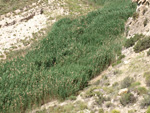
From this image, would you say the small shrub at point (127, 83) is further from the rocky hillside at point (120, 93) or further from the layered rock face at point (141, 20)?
the layered rock face at point (141, 20)

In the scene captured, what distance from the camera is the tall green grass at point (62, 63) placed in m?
11.5

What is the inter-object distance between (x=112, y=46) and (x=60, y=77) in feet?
22.3

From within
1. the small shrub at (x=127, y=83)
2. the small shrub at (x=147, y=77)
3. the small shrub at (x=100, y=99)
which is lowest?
the small shrub at (x=100, y=99)

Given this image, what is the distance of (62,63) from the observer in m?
16.0

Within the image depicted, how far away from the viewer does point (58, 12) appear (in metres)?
34.2

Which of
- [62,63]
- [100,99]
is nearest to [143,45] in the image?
[100,99]

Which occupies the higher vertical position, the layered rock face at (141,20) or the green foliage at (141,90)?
the layered rock face at (141,20)

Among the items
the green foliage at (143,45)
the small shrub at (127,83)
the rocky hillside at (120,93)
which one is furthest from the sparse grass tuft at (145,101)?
the green foliage at (143,45)

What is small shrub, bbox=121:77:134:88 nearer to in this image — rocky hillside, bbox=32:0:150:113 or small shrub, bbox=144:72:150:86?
rocky hillside, bbox=32:0:150:113

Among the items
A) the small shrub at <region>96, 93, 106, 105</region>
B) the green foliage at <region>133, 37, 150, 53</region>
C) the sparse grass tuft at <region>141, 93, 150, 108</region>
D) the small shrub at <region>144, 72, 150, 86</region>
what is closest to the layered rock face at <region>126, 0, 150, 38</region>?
the green foliage at <region>133, 37, 150, 53</region>

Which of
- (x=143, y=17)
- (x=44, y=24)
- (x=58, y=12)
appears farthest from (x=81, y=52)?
(x=58, y=12)

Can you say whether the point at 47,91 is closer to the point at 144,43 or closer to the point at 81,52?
the point at 81,52

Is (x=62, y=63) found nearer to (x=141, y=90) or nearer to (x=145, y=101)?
(x=141, y=90)

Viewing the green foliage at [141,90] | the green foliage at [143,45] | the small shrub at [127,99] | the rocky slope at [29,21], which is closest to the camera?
the small shrub at [127,99]
